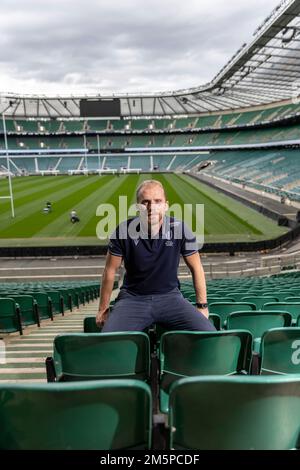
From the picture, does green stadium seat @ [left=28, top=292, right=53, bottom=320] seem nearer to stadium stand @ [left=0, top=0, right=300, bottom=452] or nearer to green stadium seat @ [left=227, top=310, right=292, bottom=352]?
stadium stand @ [left=0, top=0, right=300, bottom=452]

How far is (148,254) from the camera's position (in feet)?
11.5

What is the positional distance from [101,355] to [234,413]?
42.5 inches

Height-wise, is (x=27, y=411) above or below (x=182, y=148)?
below

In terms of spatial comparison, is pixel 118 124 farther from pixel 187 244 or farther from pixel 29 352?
pixel 187 244

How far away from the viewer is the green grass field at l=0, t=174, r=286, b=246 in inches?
906

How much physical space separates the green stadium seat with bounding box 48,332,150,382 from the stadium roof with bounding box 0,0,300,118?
2786cm

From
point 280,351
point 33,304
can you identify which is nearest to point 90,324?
point 280,351

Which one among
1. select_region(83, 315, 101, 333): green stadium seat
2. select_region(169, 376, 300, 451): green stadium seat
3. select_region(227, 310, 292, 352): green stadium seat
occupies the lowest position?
select_region(83, 315, 101, 333): green stadium seat

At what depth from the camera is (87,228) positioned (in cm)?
2534

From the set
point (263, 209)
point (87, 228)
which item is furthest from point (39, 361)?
point (263, 209)

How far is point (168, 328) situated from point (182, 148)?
84389 millimetres

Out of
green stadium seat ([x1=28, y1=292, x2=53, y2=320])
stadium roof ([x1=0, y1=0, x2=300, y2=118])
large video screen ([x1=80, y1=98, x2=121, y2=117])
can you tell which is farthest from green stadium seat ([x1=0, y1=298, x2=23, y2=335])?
large video screen ([x1=80, y1=98, x2=121, y2=117])

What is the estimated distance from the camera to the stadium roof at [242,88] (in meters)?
29.6

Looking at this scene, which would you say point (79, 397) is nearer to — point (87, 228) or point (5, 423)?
point (5, 423)
